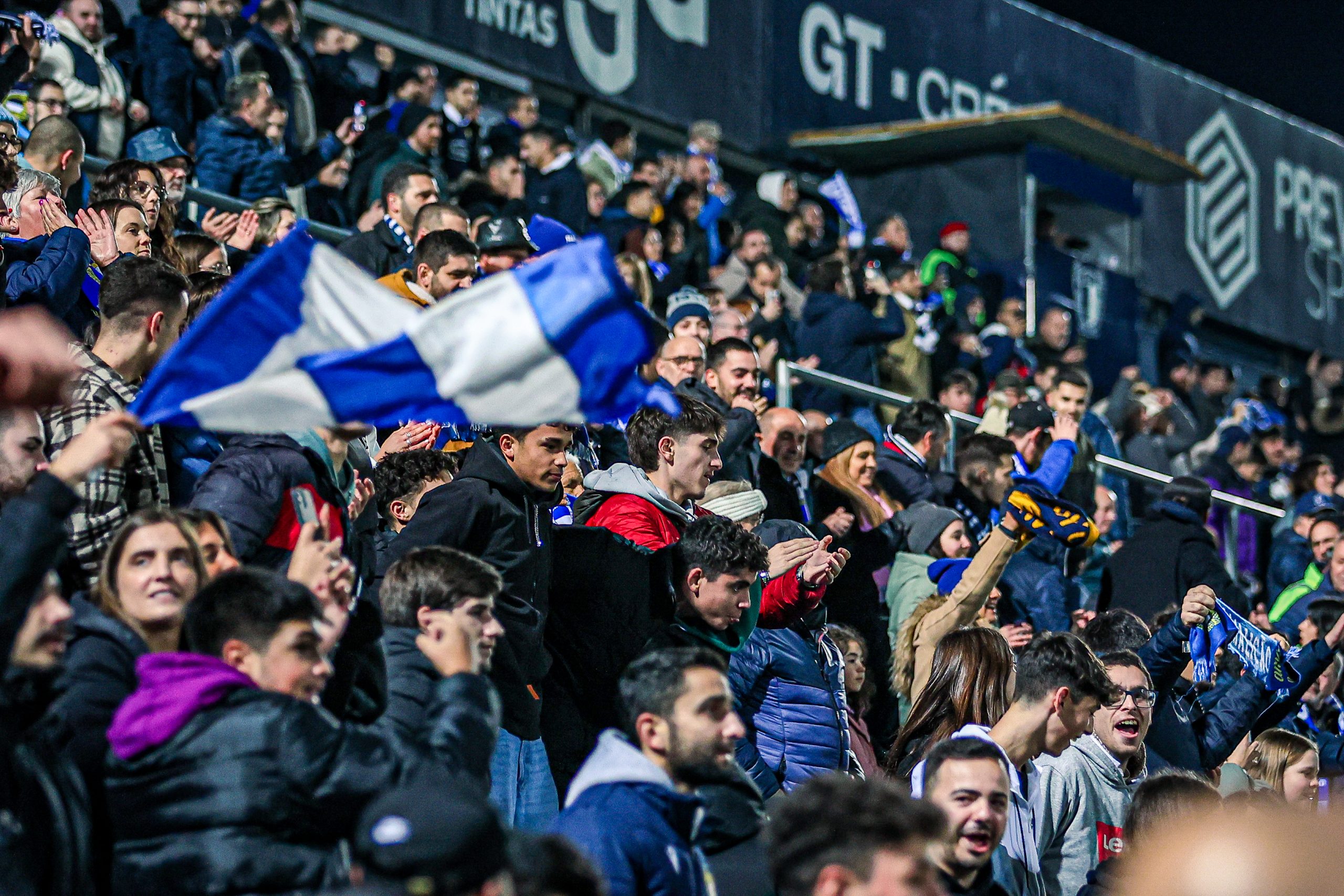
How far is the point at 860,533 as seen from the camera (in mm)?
8570

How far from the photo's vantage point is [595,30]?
1634 cm

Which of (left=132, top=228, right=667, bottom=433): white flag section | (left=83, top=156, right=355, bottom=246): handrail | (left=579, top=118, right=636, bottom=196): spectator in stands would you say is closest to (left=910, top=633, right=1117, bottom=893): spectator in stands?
(left=132, top=228, right=667, bottom=433): white flag section

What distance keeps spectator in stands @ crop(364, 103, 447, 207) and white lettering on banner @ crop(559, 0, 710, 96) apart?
15.3ft

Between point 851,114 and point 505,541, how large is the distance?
547 inches

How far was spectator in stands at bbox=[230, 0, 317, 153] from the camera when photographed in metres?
11.5

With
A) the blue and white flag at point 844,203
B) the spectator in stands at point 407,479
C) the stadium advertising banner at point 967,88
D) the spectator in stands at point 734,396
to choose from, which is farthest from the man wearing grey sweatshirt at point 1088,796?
the blue and white flag at point 844,203

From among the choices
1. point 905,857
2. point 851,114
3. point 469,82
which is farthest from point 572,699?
point 851,114

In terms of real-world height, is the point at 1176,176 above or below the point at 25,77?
below

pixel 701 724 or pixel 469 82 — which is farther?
pixel 469 82

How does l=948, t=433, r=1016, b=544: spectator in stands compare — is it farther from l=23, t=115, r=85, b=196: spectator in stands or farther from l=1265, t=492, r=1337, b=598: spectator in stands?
l=23, t=115, r=85, b=196: spectator in stands

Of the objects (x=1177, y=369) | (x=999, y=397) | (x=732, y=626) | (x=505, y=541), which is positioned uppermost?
(x=505, y=541)

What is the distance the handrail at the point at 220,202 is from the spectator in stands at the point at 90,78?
176 millimetres

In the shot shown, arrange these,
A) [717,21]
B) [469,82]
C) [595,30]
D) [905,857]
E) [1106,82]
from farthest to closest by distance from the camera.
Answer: [1106,82], [717,21], [595,30], [469,82], [905,857]

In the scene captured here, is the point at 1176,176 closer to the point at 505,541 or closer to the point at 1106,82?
the point at 1106,82
